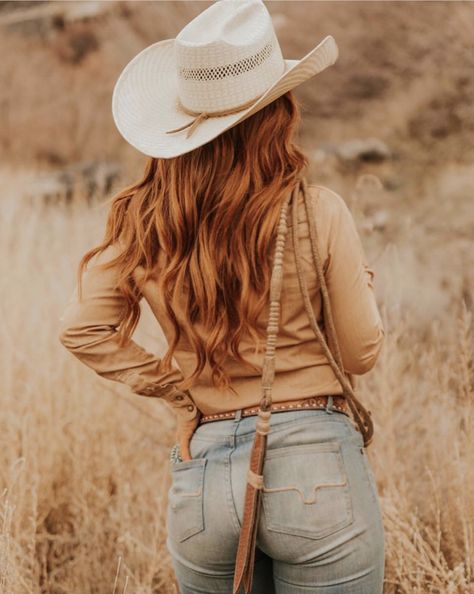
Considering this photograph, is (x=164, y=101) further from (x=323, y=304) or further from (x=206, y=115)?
(x=323, y=304)

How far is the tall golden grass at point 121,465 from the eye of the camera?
2402 mm

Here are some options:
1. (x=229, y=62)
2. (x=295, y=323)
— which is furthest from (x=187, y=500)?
(x=229, y=62)

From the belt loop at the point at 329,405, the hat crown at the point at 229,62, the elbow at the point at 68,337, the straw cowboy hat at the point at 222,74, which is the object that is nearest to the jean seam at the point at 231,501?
the belt loop at the point at 329,405

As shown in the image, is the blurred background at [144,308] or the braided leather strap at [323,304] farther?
the blurred background at [144,308]

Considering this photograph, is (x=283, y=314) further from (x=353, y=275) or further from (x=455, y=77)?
(x=455, y=77)

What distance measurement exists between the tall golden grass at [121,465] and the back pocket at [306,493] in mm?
756

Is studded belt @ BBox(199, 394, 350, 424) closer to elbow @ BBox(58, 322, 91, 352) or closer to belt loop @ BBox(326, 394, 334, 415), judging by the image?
belt loop @ BBox(326, 394, 334, 415)

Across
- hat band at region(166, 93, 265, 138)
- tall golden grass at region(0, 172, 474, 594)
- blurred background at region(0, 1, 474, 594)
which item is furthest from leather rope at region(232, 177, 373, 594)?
tall golden grass at region(0, 172, 474, 594)

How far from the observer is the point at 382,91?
8164mm

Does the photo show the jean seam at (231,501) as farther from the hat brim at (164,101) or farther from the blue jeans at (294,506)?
the hat brim at (164,101)

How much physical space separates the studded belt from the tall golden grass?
2.26 feet

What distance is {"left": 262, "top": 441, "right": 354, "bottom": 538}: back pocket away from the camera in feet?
4.77

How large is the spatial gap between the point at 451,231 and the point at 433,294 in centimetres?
96

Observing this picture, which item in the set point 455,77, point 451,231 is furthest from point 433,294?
point 455,77
